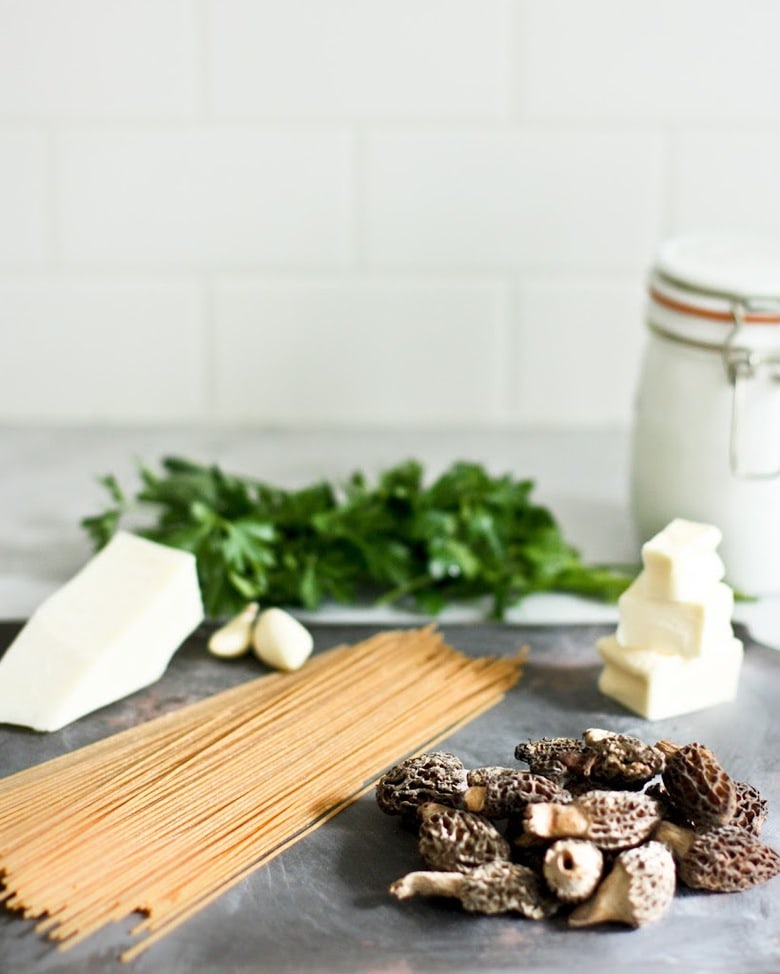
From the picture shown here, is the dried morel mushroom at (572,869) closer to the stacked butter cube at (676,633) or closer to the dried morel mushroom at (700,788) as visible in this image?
the dried morel mushroom at (700,788)

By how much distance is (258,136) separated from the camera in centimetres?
178

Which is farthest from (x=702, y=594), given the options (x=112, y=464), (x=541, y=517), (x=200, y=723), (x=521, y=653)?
(x=112, y=464)

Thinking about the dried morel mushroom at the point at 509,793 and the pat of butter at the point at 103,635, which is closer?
the dried morel mushroom at the point at 509,793

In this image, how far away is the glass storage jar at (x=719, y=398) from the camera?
1.38 metres

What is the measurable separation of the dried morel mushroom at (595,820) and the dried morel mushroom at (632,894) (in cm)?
2

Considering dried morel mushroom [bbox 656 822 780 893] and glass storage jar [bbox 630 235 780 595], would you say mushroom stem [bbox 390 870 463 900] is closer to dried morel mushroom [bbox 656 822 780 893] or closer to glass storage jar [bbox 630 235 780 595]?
dried morel mushroom [bbox 656 822 780 893]

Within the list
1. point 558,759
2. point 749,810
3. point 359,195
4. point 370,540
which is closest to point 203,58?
point 359,195

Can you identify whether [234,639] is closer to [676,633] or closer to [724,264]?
[676,633]

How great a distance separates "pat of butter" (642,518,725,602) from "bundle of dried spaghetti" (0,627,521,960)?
19cm

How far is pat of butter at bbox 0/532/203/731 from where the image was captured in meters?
1.25

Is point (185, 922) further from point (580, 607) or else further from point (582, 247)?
point (582, 247)

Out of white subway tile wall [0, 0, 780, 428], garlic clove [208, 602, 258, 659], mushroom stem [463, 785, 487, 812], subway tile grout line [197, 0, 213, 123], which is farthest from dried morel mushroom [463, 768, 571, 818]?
subway tile grout line [197, 0, 213, 123]

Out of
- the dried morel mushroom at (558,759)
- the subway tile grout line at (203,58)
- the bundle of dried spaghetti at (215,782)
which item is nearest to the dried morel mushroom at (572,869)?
the dried morel mushroom at (558,759)

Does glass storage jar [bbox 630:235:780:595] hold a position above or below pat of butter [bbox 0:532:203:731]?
above
